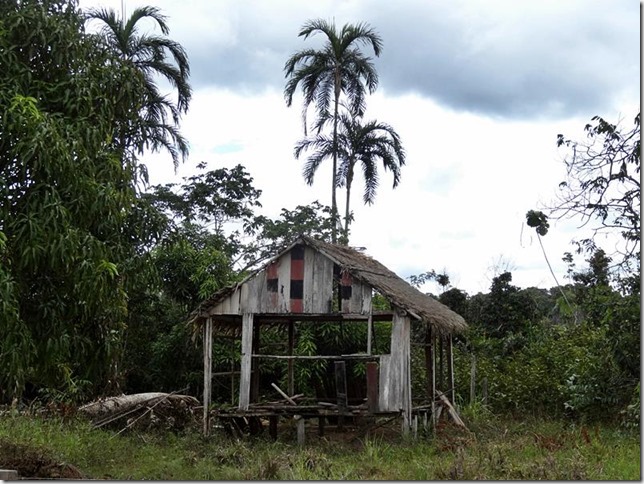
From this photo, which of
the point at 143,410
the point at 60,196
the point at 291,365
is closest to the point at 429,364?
the point at 291,365

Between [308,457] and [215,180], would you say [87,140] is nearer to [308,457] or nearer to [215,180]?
[308,457]

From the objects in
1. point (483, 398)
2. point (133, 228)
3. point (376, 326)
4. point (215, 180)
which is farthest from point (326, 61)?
point (133, 228)

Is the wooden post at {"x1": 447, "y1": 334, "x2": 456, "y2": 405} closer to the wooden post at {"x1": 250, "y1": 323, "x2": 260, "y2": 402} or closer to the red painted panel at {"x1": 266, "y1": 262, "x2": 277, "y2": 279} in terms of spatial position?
the wooden post at {"x1": 250, "y1": 323, "x2": 260, "y2": 402}

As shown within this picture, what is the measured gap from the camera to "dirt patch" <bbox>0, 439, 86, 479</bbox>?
8.65 meters

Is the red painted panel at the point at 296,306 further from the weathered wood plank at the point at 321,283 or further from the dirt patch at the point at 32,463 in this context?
the dirt patch at the point at 32,463

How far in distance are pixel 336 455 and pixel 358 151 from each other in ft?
42.3

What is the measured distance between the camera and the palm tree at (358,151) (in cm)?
2264

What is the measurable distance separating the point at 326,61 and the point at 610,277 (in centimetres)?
1153

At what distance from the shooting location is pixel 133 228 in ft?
33.5

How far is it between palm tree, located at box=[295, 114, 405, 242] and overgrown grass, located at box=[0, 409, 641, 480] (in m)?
10.6

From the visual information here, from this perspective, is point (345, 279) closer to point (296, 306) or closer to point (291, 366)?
point (296, 306)

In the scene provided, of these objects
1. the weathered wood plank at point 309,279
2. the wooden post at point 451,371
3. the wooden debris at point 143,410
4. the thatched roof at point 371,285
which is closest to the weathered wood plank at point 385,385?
the thatched roof at point 371,285

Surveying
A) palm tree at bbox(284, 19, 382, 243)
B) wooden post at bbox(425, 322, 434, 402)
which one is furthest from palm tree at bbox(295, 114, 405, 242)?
wooden post at bbox(425, 322, 434, 402)

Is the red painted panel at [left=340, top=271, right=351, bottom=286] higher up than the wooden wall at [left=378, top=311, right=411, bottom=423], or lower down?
higher up
